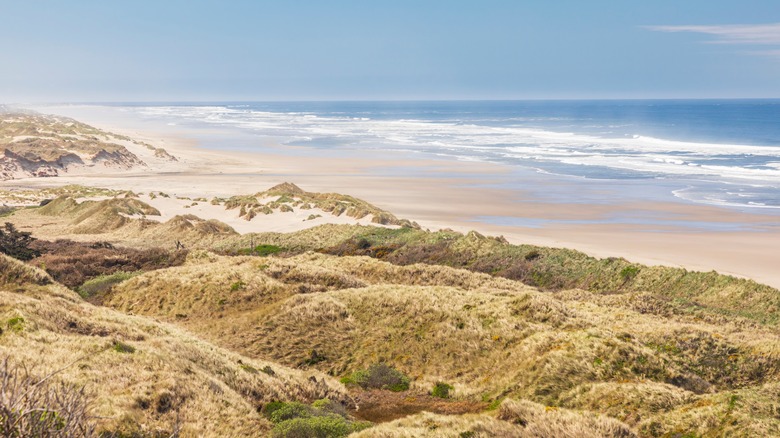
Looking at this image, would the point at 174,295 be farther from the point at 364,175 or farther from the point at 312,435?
the point at 364,175

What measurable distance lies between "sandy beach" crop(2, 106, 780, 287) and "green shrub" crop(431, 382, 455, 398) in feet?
72.1

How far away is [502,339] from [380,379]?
3.17 m

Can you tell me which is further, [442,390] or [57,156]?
[57,156]

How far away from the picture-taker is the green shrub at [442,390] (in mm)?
14078

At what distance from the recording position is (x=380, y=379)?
14828 millimetres

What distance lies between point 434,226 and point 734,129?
418ft

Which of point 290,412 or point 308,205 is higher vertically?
point 290,412

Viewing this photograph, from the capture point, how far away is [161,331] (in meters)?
16.1

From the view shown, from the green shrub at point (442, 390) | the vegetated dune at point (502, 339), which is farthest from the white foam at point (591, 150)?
the green shrub at point (442, 390)

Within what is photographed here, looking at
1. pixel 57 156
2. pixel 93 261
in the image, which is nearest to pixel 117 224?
pixel 93 261

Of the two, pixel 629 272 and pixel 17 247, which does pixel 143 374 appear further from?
pixel 17 247

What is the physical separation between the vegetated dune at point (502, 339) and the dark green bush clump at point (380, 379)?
1.22 feet

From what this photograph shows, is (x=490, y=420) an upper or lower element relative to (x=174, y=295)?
upper

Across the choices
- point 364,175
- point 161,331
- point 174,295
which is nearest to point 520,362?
point 161,331
